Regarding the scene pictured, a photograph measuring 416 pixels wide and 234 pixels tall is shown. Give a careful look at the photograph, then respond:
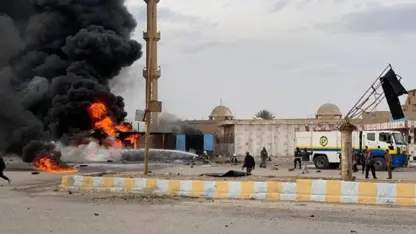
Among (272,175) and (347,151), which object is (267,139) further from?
(347,151)

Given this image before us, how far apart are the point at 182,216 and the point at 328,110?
225 ft

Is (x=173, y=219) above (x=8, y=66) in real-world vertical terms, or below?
below

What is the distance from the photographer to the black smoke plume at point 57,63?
136ft

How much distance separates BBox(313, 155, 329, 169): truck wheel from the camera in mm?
33031

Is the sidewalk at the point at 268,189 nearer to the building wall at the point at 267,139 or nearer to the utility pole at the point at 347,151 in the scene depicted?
the utility pole at the point at 347,151

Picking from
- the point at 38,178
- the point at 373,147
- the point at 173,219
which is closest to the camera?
the point at 173,219

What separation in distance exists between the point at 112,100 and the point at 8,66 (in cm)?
950

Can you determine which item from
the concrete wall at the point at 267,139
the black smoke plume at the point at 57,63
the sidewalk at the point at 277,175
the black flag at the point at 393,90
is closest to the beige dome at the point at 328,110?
the concrete wall at the point at 267,139

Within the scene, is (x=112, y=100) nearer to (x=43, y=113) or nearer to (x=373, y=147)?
(x=43, y=113)

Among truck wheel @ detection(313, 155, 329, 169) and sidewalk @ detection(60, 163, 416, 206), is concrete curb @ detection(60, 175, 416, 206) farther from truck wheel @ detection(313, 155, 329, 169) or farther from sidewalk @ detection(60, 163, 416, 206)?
truck wheel @ detection(313, 155, 329, 169)

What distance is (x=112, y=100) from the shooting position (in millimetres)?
42750

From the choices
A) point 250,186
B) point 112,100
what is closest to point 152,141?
point 112,100

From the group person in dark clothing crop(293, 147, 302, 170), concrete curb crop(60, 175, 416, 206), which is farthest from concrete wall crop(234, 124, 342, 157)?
concrete curb crop(60, 175, 416, 206)

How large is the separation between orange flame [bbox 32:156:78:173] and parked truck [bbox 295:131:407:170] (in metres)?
14.0
